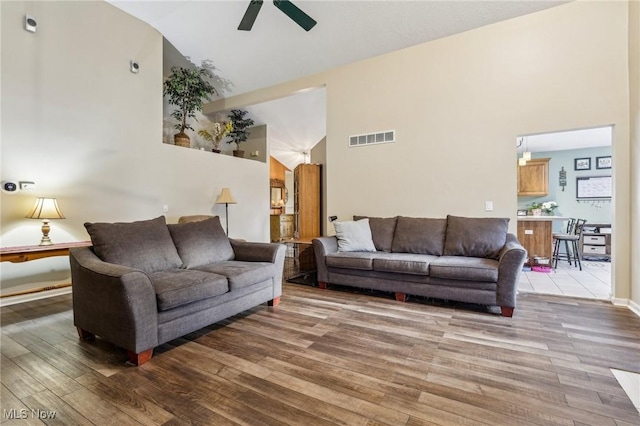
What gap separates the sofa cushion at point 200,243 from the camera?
2.96 m

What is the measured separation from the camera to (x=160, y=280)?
2.32 metres

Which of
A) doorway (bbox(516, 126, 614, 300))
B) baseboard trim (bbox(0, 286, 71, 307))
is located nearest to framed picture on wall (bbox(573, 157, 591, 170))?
doorway (bbox(516, 126, 614, 300))

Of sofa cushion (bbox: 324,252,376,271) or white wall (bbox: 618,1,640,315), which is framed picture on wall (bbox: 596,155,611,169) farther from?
sofa cushion (bbox: 324,252,376,271)

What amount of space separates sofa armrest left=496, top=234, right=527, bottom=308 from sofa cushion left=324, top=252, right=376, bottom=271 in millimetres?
1340

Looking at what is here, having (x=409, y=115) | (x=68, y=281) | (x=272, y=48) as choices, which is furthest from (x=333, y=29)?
(x=68, y=281)

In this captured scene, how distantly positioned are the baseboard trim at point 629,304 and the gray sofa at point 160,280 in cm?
365

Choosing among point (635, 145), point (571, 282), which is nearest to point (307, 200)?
point (571, 282)

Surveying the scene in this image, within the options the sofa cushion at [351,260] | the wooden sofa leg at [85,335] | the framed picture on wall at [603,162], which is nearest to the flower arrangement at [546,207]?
the framed picture on wall at [603,162]

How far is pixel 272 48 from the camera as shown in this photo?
4.85 meters

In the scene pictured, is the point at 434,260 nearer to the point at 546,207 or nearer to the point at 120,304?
the point at 120,304

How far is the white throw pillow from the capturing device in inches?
157

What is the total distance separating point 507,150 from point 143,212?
5315mm

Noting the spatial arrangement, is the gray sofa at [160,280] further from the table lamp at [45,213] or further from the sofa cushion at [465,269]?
the sofa cushion at [465,269]

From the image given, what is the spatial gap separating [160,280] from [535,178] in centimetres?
774
